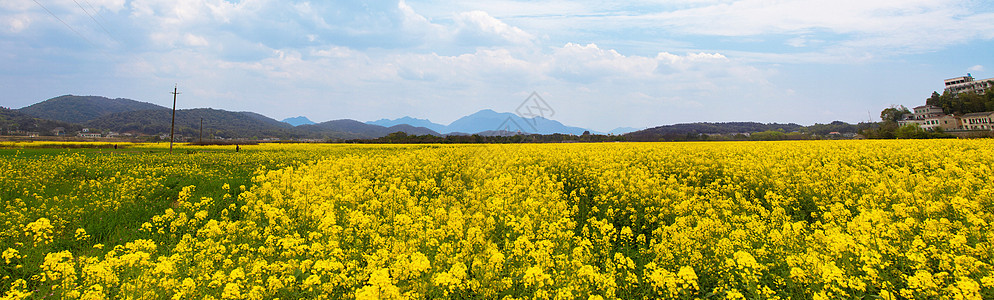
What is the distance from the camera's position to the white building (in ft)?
312

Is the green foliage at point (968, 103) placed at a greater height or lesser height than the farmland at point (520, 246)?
greater

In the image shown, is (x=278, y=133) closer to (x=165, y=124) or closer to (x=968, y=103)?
(x=165, y=124)

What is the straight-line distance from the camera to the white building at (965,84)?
95.1 meters

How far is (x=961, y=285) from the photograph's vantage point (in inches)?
133

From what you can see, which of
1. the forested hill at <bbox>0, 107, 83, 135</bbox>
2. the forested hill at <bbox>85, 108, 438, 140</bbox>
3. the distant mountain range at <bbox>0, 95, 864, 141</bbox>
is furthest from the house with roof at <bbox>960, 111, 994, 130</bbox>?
the forested hill at <bbox>0, 107, 83, 135</bbox>

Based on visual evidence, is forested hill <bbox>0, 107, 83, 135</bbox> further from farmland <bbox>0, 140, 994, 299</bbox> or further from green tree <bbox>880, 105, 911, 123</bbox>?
green tree <bbox>880, 105, 911, 123</bbox>

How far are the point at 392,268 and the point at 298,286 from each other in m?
1.17

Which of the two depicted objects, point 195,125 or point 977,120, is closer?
point 977,120

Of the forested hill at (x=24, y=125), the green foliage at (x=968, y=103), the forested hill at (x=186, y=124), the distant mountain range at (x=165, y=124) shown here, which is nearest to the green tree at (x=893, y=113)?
the green foliage at (x=968, y=103)

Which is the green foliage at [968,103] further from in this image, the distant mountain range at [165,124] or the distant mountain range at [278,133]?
the distant mountain range at [165,124]

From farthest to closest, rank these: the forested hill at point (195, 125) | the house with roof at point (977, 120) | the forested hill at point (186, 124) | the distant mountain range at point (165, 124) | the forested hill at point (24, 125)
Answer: the forested hill at point (195, 125) < the forested hill at point (186, 124) < the distant mountain range at point (165, 124) < the forested hill at point (24, 125) < the house with roof at point (977, 120)

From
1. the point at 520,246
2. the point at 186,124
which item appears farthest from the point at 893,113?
the point at 186,124

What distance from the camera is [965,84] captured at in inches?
4035

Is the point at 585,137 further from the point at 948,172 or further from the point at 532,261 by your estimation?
the point at 532,261
